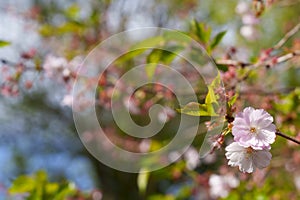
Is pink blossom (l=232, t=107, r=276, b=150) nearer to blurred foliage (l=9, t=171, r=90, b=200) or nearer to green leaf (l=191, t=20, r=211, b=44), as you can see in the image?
green leaf (l=191, t=20, r=211, b=44)

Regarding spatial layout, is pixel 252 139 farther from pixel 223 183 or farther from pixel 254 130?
pixel 223 183

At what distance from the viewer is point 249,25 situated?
1.71 m

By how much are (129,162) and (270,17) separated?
551cm

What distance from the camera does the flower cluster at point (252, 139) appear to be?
644 mm

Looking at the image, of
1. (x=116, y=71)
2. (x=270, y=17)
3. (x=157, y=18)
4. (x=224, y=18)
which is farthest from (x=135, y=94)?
(x=270, y=17)

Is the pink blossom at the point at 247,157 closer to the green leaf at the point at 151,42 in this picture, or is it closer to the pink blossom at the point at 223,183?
the green leaf at the point at 151,42

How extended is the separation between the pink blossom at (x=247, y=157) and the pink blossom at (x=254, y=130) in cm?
2

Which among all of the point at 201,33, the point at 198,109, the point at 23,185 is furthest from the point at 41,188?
the point at 198,109

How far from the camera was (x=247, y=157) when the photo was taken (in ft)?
2.21

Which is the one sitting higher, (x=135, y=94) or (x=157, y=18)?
(x=157, y=18)

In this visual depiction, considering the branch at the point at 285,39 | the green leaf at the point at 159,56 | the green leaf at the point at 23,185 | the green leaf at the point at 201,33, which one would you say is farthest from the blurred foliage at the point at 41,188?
the branch at the point at 285,39

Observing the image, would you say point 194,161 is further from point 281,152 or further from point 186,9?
point 186,9

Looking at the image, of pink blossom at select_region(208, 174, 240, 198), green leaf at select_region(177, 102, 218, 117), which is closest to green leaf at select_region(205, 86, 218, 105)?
green leaf at select_region(177, 102, 218, 117)

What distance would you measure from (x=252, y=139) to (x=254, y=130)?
16mm
